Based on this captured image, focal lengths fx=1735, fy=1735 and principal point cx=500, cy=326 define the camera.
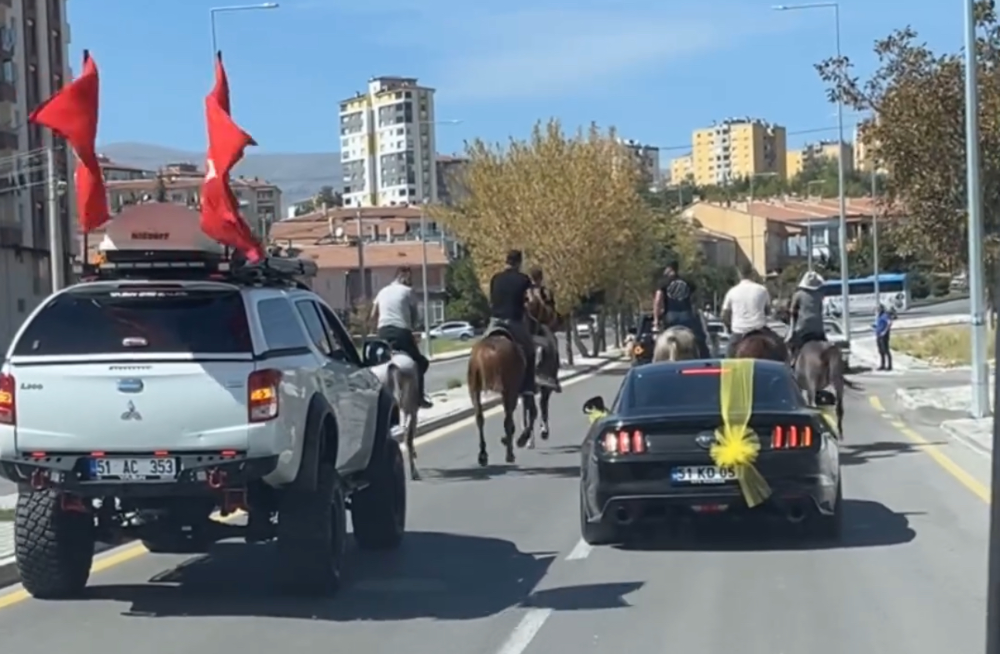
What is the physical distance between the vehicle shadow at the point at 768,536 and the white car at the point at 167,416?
9.73 ft

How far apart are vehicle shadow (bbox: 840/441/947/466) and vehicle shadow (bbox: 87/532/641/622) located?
750 cm

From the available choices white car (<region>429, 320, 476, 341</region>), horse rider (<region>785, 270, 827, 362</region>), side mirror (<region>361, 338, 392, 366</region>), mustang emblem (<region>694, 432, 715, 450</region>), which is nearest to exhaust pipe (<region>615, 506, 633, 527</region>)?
mustang emblem (<region>694, 432, 715, 450</region>)

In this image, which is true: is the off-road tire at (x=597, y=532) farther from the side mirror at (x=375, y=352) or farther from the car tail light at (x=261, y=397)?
the car tail light at (x=261, y=397)

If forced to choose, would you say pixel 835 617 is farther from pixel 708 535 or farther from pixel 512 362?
pixel 512 362

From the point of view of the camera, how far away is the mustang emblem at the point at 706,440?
1303 cm

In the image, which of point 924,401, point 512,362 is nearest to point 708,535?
point 512,362

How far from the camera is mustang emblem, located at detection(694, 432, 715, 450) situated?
1303 cm

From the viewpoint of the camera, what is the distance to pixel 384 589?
39.1ft

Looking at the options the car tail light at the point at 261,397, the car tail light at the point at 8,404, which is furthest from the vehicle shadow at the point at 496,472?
the car tail light at the point at 8,404

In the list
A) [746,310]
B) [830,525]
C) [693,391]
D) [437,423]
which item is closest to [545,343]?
[746,310]

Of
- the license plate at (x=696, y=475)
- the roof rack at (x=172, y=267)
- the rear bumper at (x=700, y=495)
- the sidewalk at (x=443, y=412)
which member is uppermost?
the roof rack at (x=172, y=267)

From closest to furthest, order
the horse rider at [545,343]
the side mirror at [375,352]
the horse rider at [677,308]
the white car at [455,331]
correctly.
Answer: the side mirror at [375,352]
the horse rider at [545,343]
the horse rider at [677,308]
the white car at [455,331]

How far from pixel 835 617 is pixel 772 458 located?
2.75m

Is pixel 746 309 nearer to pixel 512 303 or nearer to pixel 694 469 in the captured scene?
pixel 512 303
